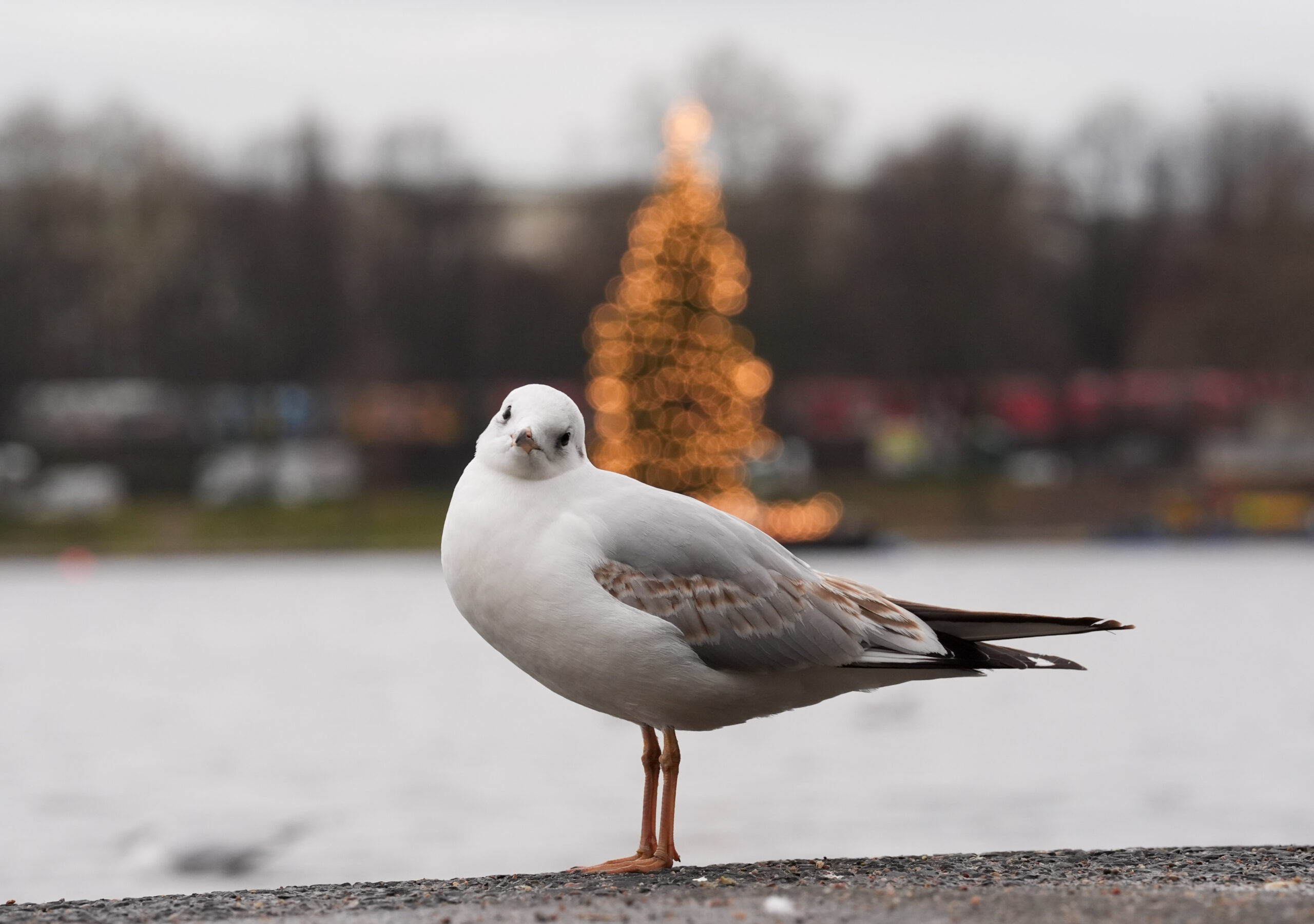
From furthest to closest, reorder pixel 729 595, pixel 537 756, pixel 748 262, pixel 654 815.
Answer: pixel 748 262 → pixel 537 756 → pixel 654 815 → pixel 729 595

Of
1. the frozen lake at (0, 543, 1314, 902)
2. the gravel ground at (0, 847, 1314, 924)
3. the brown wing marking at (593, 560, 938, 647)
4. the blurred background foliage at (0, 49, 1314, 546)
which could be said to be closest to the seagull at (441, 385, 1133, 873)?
the brown wing marking at (593, 560, 938, 647)

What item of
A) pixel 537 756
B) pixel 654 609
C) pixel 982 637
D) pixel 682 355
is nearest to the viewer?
pixel 654 609

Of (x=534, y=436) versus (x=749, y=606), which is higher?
(x=534, y=436)

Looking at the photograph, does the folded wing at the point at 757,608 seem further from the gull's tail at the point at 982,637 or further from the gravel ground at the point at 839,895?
the gravel ground at the point at 839,895

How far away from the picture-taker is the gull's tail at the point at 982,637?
570cm

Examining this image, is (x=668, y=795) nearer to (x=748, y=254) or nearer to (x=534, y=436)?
(x=534, y=436)

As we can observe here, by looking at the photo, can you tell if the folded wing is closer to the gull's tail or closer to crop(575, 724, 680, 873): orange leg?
the gull's tail

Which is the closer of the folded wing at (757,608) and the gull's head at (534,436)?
the gull's head at (534,436)

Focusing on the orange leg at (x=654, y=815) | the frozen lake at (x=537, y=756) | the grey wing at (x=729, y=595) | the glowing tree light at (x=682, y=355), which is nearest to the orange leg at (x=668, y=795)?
the orange leg at (x=654, y=815)

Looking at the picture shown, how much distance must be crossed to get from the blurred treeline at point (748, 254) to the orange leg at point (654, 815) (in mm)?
47138

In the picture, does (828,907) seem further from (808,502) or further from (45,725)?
(808,502)

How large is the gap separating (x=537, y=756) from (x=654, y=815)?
10705 mm

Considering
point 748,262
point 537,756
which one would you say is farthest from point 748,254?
point 537,756

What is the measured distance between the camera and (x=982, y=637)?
5.93 metres
